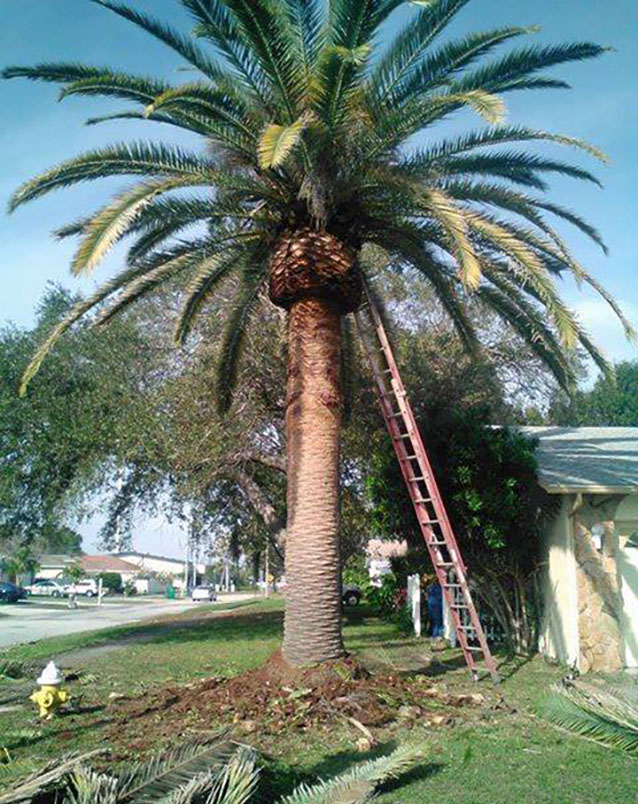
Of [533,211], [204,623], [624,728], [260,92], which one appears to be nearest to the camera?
[624,728]

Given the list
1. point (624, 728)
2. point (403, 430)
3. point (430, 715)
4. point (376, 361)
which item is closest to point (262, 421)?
point (403, 430)

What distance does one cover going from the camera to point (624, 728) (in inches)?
172

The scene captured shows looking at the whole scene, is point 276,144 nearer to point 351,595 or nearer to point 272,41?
point 272,41

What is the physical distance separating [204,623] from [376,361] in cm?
1426

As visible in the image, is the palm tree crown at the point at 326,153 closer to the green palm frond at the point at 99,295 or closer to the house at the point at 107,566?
the green palm frond at the point at 99,295

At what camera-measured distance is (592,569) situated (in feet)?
40.8

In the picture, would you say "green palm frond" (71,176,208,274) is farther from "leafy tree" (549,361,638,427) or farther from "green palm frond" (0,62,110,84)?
"leafy tree" (549,361,638,427)

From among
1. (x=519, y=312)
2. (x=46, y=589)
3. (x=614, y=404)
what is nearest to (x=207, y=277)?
(x=519, y=312)

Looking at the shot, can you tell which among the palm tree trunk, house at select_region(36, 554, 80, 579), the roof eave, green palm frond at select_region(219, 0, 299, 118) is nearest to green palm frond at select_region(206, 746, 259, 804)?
the palm tree trunk

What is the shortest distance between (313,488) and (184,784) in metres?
6.03

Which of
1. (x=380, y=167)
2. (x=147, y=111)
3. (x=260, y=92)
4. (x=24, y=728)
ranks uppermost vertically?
(x=260, y=92)

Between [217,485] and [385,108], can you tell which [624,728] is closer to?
[385,108]

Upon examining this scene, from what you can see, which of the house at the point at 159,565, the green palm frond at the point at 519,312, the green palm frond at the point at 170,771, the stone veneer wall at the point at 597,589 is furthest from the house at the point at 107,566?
the green palm frond at the point at 170,771

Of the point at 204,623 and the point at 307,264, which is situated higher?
the point at 307,264
